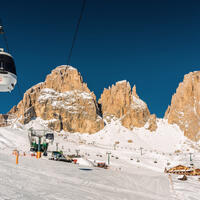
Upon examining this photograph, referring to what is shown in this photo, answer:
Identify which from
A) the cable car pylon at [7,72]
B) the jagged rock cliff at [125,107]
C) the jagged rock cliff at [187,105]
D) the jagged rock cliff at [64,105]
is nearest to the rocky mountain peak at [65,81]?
the jagged rock cliff at [64,105]

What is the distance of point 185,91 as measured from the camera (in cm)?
17100

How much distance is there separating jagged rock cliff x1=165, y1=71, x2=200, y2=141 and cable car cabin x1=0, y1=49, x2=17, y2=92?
6333 inches

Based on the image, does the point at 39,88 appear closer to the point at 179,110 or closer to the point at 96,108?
the point at 96,108

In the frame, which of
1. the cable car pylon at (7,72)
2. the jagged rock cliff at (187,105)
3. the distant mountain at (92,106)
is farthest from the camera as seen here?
the distant mountain at (92,106)

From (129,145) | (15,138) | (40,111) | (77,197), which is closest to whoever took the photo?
(77,197)

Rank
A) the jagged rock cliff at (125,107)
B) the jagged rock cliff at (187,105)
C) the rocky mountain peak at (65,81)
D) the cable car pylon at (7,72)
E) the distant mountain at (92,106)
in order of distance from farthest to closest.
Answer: the rocky mountain peak at (65,81)
the jagged rock cliff at (125,107)
the distant mountain at (92,106)
the jagged rock cliff at (187,105)
the cable car pylon at (7,72)

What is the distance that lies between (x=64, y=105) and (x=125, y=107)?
51274 mm

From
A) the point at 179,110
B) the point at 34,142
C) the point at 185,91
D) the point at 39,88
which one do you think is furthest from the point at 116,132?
the point at 34,142

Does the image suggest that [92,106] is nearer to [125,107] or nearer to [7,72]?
[125,107]

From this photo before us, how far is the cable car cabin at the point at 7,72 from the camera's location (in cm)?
1047

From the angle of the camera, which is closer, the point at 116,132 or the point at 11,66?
the point at 11,66

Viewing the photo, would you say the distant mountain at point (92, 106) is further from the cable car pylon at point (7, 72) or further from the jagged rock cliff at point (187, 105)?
the cable car pylon at point (7, 72)

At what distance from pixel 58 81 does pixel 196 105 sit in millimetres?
113854

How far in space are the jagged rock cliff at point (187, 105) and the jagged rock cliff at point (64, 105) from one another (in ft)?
198
